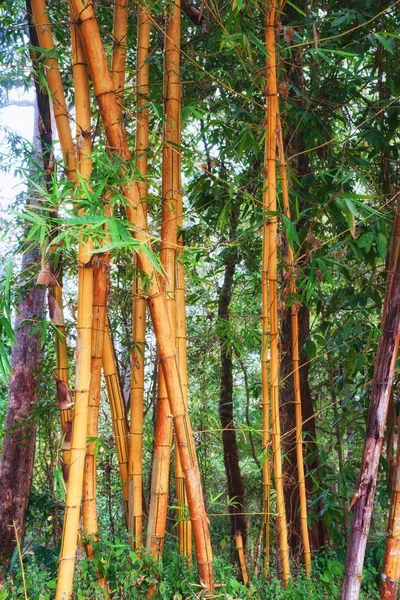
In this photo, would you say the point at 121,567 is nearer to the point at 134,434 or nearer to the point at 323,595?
the point at 134,434

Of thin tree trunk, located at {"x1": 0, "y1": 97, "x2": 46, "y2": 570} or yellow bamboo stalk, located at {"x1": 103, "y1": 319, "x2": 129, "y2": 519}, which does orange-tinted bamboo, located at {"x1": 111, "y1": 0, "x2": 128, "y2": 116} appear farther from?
thin tree trunk, located at {"x1": 0, "y1": 97, "x2": 46, "y2": 570}

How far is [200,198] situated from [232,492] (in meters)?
2.43

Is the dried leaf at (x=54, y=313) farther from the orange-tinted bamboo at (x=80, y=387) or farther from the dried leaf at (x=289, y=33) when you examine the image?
the dried leaf at (x=289, y=33)

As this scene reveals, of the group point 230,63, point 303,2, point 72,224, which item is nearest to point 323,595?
point 72,224

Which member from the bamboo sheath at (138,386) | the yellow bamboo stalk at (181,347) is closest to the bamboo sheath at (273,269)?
A: the yellow bamboo stalk at (181,347)

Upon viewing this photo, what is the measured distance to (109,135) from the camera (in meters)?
1.76

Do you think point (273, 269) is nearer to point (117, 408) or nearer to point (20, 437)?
point (117, 408)

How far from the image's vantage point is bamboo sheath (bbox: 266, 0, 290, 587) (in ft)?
6.38

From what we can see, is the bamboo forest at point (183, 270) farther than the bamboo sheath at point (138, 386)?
No

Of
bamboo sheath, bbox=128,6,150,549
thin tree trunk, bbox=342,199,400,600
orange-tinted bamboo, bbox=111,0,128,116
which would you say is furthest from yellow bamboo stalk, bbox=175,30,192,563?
thin tree trunk, bbox=342,199,400,600

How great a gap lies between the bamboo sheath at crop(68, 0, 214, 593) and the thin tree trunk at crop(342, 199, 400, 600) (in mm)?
429

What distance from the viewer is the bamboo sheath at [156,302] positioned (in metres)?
1.72

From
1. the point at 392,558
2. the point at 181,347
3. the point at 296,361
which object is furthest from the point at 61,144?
the point at 392,558

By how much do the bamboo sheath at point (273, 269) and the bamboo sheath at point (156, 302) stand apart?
387mm
